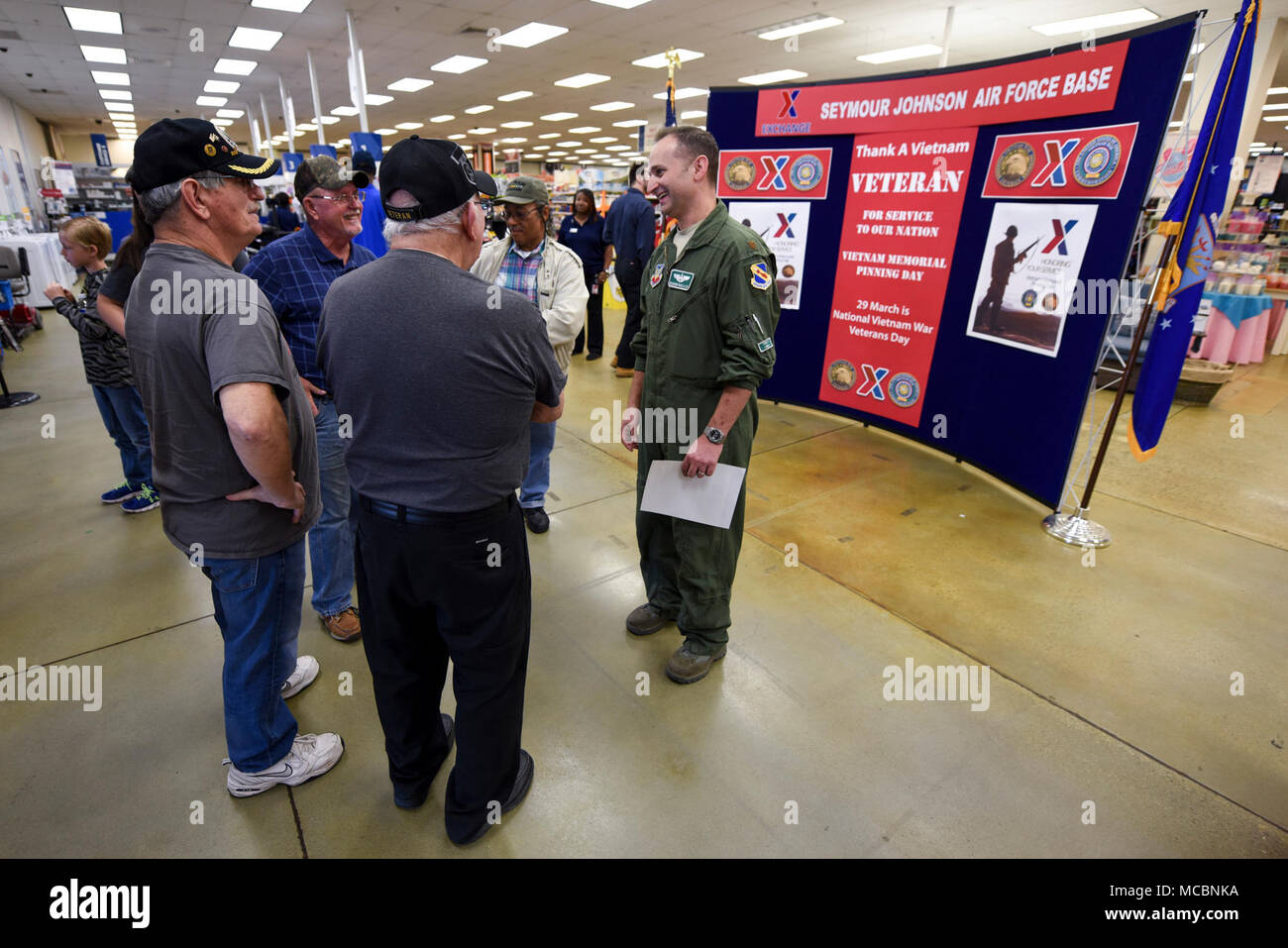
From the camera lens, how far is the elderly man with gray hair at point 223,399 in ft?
4.07

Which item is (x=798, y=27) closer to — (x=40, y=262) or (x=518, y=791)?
(x=518, y=791)

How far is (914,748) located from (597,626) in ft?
3.87

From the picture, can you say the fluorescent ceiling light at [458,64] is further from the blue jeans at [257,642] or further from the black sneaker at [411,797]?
the black sneaker at [411,797]

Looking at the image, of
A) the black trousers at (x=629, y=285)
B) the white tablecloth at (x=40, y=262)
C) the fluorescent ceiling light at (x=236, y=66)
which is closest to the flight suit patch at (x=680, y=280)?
the black trousers at (x=629, y=285)

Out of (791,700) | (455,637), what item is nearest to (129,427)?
(455,637)

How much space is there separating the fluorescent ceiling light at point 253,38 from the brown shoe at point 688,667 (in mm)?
10564

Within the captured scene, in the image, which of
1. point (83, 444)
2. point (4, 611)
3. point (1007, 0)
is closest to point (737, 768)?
point (4, 611)

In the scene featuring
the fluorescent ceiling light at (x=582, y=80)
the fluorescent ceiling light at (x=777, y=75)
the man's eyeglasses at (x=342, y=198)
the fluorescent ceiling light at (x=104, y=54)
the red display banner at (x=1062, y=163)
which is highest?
the fluorescent ceiling light at (x=777, y=75)

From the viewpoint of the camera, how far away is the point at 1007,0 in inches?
271

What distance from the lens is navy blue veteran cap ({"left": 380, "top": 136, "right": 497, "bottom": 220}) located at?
1.11 m

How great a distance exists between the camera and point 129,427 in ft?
10.4

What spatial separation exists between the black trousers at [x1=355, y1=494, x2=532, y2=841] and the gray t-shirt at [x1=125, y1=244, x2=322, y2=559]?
301mm

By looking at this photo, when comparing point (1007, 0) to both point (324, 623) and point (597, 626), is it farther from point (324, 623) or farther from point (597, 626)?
point (324, 623)

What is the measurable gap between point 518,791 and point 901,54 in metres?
11.3
